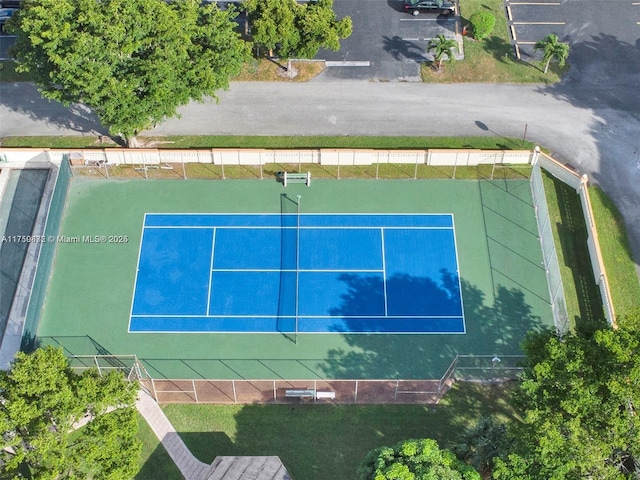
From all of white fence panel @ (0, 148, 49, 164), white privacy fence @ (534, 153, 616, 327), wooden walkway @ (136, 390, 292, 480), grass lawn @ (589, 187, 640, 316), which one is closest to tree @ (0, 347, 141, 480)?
wooden walkway @ (136, 390, 292, 480)

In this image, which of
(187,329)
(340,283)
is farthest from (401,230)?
(187,329)

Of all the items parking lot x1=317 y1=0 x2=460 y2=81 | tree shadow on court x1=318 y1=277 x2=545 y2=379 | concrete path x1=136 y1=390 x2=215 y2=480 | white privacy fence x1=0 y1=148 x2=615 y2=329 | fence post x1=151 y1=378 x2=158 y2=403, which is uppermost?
parking lot x1=317 y1=0 x2=460 y2=81

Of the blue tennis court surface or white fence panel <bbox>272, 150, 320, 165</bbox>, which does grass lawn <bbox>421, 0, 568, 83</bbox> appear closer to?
white fence panel <bbox>272, 150, 320, 165</bbox>

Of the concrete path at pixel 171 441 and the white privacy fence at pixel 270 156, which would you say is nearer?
the concrete path at pixel 171 441

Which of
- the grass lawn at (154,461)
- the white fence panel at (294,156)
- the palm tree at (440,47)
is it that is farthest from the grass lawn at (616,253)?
the grass lawn at (154,461)

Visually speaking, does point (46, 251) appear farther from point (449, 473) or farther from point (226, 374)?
point (449, 473)

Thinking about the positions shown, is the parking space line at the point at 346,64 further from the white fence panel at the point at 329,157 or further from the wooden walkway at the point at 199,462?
the wooden walkway at the point at 199,462
